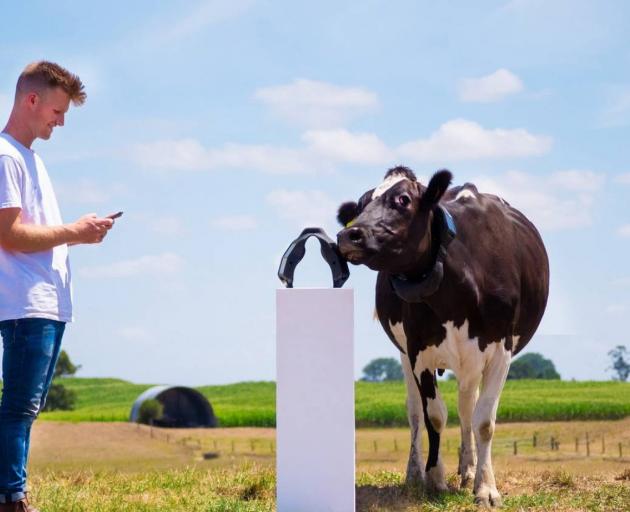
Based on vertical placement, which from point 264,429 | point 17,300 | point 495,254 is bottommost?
point 264,429

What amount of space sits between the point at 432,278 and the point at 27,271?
3.49 meters

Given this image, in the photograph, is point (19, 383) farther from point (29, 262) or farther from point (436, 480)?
point (436, 480)

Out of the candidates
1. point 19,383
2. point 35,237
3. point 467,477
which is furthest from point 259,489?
point 35,237

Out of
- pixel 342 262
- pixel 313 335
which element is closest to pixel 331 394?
pixel 313 335

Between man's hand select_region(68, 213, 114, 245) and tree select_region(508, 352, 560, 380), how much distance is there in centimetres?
5165

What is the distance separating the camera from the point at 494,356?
814 cm

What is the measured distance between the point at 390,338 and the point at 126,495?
126 inches

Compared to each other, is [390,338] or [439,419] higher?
[390,338]

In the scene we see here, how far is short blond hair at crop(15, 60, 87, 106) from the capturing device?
5492 mm

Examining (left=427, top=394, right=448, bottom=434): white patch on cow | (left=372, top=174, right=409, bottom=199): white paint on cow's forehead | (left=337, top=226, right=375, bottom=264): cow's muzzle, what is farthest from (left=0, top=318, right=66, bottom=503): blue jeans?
(left=427, top=394, right=448, bottom=434): white patch on cow

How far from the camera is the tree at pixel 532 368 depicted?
58475mm

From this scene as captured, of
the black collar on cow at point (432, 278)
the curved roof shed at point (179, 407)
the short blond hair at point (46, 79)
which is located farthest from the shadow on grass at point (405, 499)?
the curved roof shed at point (179, 407)

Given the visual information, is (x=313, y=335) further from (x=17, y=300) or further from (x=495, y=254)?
(x=495, y=254)

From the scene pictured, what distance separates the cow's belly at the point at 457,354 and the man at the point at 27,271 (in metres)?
3.61
